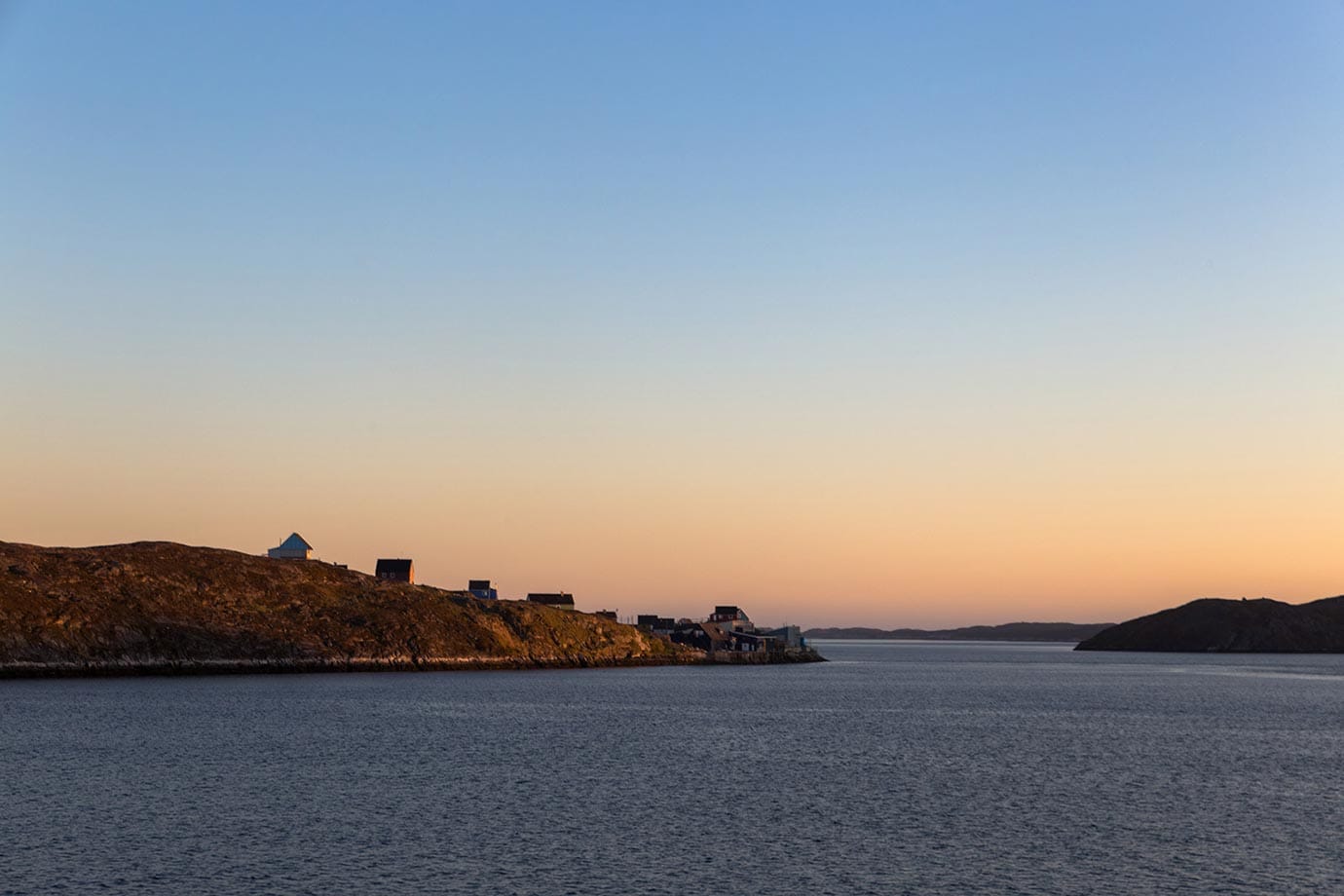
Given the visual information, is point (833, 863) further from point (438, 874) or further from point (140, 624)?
point (140, 624)

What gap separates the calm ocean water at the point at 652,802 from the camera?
4403 centimetres

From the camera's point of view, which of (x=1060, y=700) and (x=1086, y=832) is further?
(x=1060, y=700)

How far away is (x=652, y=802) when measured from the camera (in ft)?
202

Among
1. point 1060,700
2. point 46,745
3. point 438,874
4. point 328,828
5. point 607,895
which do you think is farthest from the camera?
point 1060,700

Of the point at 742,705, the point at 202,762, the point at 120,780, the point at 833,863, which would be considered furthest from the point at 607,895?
the point at 742,705

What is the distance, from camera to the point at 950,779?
71.3 meters

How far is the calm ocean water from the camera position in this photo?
4403 centimetres

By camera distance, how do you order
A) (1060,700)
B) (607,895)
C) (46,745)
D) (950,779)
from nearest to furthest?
(607,895) → (950,779) → (46,745) → (1060,700)

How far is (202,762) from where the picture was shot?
245 ft

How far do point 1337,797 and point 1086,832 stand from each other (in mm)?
20712

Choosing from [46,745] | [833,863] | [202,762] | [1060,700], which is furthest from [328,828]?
[1060,700]

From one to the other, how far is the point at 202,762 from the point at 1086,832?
50839 mm

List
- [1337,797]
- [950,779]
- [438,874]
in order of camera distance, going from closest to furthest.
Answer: [438,874] < [1337,797] < [950,779]

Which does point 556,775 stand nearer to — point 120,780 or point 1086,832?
point 120,780
